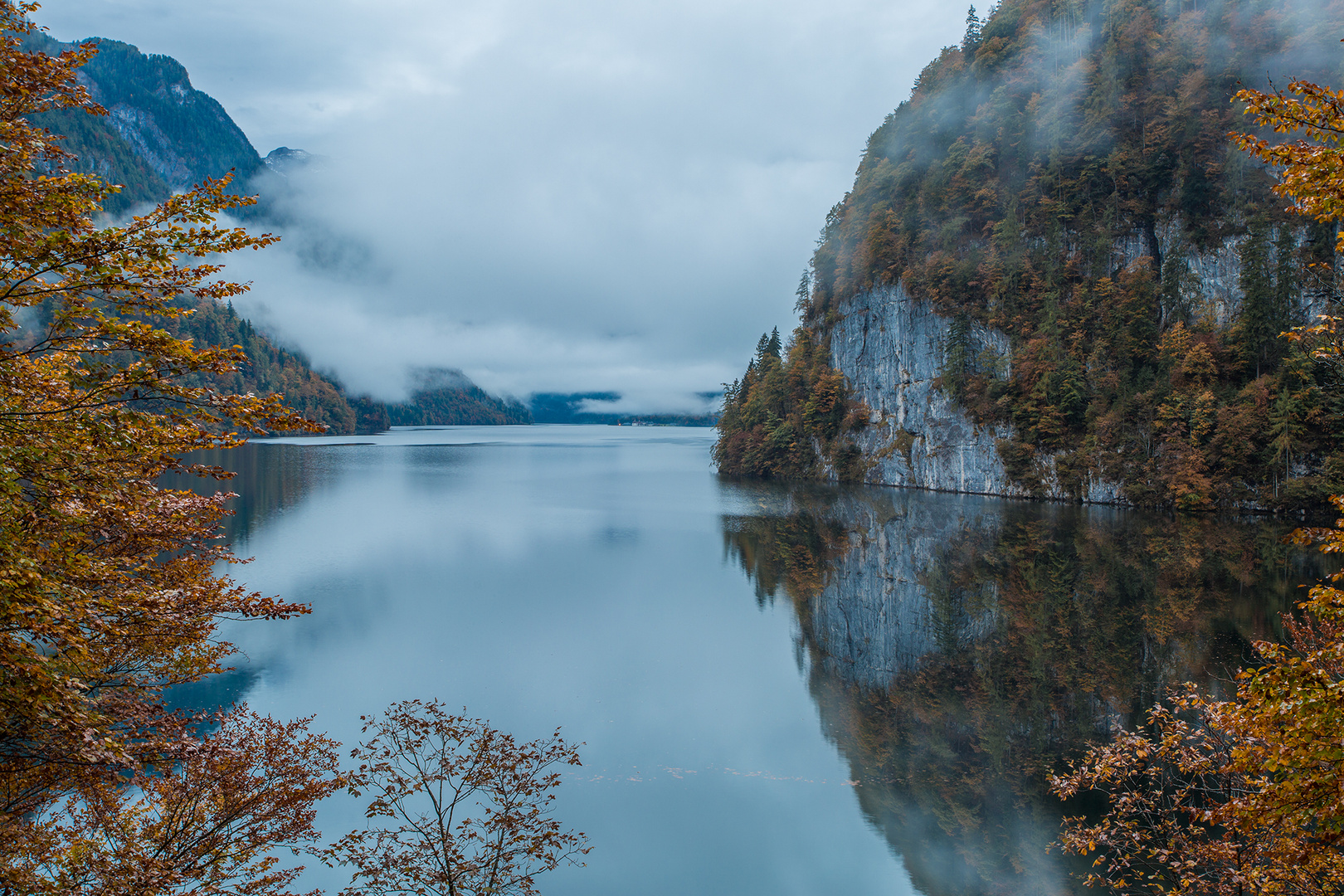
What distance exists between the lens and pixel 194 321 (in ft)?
431

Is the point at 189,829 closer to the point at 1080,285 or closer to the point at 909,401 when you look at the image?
the point at 909,401

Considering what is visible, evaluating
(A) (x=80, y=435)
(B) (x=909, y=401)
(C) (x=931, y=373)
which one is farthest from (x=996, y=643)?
(B) (x=909, y=401)

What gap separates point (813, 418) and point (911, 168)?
26667mm

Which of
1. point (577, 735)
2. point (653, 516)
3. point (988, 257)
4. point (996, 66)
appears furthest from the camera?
point (996, 66)

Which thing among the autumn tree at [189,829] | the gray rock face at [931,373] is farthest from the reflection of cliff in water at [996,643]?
the gray rock face at [931,373]

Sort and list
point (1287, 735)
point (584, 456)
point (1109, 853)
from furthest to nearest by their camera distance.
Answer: point (584, 456)
point (1109, 853)
point (1287, 735)

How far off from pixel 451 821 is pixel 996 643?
17202mm

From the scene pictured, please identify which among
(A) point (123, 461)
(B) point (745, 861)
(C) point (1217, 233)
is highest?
(C) point (1217, 233)

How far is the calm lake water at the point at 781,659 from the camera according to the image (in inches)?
466

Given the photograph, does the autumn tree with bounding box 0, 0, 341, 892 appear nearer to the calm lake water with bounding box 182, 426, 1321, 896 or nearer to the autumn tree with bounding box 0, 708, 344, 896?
the autumn tree with bounding box 0, 708, 344, 896

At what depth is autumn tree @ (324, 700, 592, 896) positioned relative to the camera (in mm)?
7871

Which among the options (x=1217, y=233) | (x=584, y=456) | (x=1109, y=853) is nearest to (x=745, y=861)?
(x=1109, y=853)

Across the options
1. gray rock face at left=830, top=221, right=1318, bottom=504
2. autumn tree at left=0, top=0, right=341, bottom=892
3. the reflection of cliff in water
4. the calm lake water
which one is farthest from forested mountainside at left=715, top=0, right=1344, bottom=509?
autumn tree at left=0, top=0, right=341, bottom=892

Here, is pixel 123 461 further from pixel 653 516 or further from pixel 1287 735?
pixel 653 516
